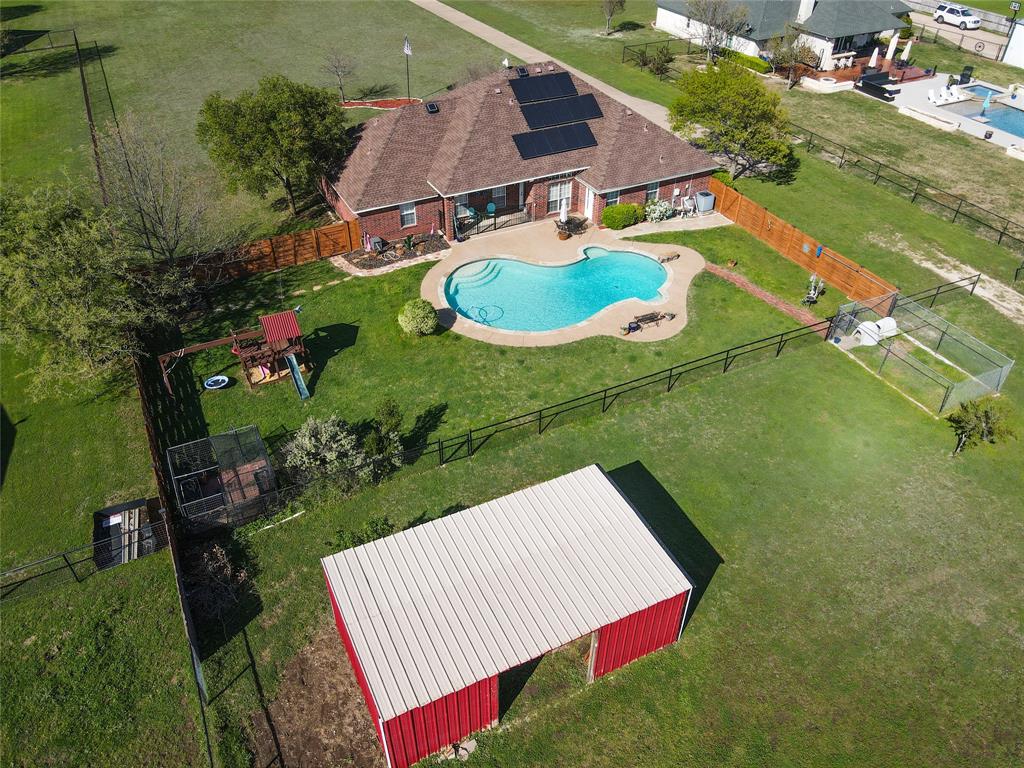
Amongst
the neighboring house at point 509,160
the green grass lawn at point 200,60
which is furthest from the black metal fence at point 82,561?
the green grass lawn at point 200,60

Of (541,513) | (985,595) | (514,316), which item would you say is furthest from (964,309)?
(541,513)

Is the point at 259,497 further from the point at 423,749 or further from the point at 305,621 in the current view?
the point at 423,749

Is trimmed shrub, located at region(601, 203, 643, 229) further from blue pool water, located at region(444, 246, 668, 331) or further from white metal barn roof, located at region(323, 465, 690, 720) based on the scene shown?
white metal barn roof, located at region(323, 465, 690, 720)

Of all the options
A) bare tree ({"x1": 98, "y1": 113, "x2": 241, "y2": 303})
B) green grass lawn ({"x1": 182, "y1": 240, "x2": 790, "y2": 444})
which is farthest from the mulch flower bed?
bare tree ({"x1": 98, "y1": 113, "x2": 241, "y2": 303})

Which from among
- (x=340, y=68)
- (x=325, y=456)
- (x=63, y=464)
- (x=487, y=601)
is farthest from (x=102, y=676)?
(x=340, y=68)

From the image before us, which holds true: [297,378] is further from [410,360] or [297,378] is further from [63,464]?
[63,464]
